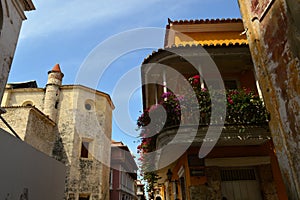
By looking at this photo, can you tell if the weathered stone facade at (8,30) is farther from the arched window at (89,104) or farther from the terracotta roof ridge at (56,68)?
the arched window at (89,104)

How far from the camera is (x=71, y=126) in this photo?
19375 millimetres

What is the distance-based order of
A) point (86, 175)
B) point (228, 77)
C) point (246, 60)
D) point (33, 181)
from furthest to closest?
1. point (86, 175)
2. point (228, 77)
3. point (246, 60)
4. point (33, 181)

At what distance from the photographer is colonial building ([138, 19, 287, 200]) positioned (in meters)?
6.11

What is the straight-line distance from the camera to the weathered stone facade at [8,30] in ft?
19.4

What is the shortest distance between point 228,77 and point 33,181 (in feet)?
23.5

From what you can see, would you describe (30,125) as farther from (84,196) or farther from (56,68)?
(56,68)

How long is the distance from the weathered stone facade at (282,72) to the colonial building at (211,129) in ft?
3.93

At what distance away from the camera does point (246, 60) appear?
789 cm

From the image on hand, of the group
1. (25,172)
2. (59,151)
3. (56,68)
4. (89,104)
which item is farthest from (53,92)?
(25,172)

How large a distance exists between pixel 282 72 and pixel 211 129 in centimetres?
230

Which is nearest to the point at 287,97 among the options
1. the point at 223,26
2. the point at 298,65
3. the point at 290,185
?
the point at 298,65

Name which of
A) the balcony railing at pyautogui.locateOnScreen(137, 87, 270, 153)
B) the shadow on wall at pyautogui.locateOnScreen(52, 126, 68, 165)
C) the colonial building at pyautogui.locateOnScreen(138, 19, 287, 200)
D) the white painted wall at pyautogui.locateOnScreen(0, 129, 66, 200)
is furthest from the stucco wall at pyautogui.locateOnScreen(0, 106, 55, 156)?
the balcony railing at pyautogui.locateOnScreen(137, 87, 270, 153)

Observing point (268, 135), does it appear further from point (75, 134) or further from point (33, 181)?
point (75, 134)

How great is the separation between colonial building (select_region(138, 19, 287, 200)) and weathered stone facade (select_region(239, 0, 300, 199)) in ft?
3.93
